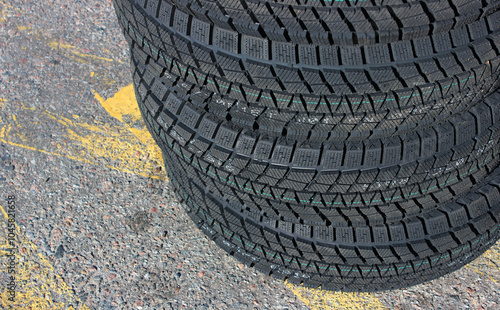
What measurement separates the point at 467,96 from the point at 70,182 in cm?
332

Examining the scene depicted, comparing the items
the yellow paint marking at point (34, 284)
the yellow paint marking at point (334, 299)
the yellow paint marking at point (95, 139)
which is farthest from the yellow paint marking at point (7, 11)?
the yellow paint marking at point (334, 299)

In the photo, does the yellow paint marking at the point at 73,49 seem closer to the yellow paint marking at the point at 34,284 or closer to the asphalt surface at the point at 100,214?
the asphalt surface at the point at 100,214

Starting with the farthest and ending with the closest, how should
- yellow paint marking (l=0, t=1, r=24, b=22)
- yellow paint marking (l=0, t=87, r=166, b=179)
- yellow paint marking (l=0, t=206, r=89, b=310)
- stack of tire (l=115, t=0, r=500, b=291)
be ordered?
yellow paint marking (l=0, t=1, r=24, b=22)
yellow paint marking (l=0, t=87, r=166, b=179)
yellow paint marking (l=0, t=206, r=89, b=310)
stack of tire (l=115, t=0, r=500, b=291)

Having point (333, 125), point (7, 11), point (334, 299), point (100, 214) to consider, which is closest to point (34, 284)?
point (100, 214)

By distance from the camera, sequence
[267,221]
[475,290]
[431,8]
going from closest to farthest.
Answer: [431,8], [267,221], [475,290]

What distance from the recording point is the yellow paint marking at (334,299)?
12.1 feet

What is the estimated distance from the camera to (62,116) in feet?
16.0

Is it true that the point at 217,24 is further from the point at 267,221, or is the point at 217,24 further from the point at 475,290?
the point at 475,290

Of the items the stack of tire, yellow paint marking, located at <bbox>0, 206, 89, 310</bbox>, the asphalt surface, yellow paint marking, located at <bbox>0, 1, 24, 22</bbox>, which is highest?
the stack of tire

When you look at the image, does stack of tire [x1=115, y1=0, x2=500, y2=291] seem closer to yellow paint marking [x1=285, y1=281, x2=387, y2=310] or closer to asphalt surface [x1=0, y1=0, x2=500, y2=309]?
yellow paint marking [x1=285, y1=281, x2=387, y2=310]

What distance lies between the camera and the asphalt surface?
370cm

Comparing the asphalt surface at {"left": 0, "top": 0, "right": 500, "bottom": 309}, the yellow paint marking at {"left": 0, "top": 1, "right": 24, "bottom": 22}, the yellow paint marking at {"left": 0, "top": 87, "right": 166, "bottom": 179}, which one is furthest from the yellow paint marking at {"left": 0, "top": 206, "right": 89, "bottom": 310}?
the yellow paint marking at {"left": 0, "top": 1, "right": 24, "bottom": 22}

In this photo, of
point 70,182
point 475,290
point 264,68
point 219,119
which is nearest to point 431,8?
point 264,68

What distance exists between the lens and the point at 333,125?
279cm
